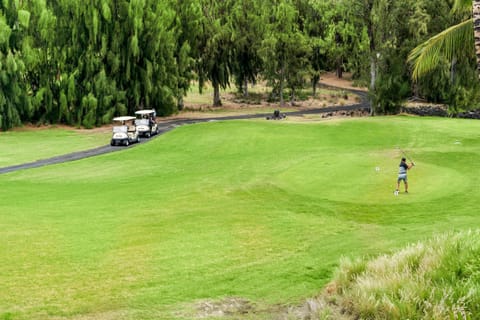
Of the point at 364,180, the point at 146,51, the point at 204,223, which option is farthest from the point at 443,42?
the point at 146,51

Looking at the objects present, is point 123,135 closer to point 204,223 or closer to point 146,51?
point 146,51

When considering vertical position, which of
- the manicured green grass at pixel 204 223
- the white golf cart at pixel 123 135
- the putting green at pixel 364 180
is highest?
the white golf cart at pixel 123 135

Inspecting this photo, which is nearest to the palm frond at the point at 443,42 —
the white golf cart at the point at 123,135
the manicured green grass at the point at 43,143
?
the white golf cart at the point at 123,135

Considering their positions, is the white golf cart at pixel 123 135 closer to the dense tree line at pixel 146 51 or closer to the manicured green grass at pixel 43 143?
the manicured green grass at pixel 43 143

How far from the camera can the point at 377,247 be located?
15.2m

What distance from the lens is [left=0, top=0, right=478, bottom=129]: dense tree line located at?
54.2 meters

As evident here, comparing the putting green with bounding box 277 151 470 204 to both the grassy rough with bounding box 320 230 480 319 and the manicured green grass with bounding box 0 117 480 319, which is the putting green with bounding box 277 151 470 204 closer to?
the manicured green grass with bounding box 0 117 480 319

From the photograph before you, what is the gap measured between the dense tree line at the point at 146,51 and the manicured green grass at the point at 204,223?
71.9ft

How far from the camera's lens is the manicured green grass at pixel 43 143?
38688mm

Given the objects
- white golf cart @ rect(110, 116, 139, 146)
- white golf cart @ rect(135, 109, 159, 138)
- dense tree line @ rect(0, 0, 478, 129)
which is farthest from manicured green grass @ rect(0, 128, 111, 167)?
dense tree line @ rect(0, 0, 478, 129)

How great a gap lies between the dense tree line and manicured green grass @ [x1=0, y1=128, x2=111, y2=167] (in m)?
3.15

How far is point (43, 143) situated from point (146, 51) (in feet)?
63.7

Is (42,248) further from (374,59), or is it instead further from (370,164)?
(374,59)

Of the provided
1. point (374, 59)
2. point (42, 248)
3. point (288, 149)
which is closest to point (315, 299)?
point (42, 248)
